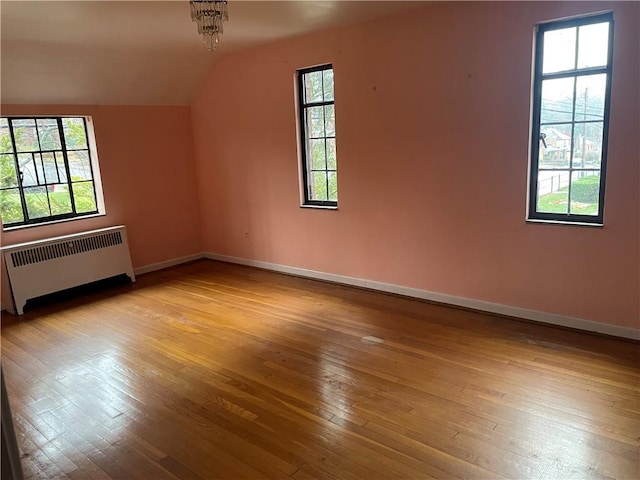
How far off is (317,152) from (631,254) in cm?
297

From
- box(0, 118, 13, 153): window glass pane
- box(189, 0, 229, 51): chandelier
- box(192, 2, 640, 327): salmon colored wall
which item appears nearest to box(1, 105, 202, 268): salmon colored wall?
box(0, 118, 13, 153): window glass pane

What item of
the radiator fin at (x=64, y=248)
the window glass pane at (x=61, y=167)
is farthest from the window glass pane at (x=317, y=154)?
the window glass pane at (x=61, y=167)

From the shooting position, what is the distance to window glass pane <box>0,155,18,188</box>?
4.61 metres

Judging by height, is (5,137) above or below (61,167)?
above

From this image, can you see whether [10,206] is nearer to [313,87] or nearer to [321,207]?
Result: [321,207]

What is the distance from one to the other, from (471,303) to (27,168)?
451 cm

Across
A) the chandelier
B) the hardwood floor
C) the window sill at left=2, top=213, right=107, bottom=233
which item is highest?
the chandelier

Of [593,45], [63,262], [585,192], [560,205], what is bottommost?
[63,262]

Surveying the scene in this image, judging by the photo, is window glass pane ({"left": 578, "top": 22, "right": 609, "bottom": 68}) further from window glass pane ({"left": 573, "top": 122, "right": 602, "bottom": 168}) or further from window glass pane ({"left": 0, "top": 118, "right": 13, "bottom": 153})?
window glass pane ({"left": 0, "top": 118, "right": 13, "bottom": 153})

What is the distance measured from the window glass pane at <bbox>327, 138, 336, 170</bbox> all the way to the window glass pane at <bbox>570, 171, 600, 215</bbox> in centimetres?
222

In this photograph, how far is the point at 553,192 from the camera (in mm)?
3598

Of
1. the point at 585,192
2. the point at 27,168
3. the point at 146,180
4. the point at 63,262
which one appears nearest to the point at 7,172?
the point at 27,168

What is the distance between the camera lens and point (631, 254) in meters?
3.29

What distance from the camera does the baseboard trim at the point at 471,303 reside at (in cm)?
347
